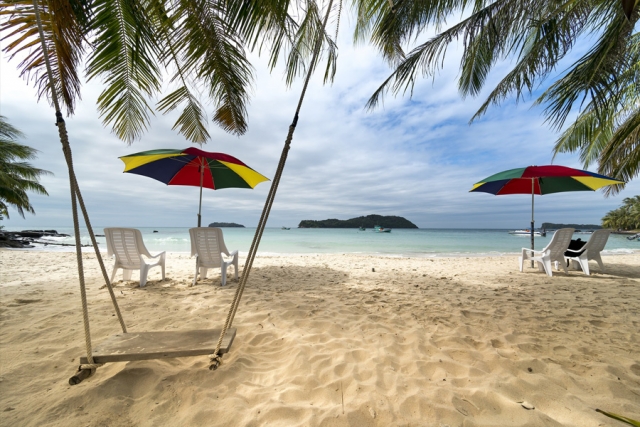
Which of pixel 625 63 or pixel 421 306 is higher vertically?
pixel 625 63

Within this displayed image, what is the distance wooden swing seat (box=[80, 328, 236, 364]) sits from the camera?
1.69 metres

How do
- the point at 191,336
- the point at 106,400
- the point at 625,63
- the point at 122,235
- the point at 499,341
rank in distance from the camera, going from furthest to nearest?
1. the point at 122,235
2. the point at 625,63
3. the point at 499,341
4. the point at 191,336
5. the point at 106,400

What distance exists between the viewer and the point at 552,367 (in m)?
1.91

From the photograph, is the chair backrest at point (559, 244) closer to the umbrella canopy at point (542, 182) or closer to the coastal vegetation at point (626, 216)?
the umbrella canopy at point (542, 182)

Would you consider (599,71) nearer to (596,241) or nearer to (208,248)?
(596,241)

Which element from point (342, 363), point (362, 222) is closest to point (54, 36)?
point (342, 363)

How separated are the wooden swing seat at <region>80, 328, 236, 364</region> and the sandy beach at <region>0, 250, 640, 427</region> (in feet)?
0.58

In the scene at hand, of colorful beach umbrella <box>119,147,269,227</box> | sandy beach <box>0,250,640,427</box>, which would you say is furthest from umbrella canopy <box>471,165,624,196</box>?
colorful beach umbrella <box>119,147,269,227</box>

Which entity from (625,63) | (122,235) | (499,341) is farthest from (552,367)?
(122,235)

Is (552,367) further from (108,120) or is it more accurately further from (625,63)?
(108,120)

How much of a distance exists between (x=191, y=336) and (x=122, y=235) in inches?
122

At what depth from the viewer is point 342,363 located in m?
1.98

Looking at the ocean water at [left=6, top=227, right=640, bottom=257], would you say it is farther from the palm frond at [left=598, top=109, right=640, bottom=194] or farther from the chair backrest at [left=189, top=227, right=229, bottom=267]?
the chair backrest at [left=189, top=227, right=229, bottom=267]

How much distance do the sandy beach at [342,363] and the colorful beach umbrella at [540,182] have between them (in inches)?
88.9
